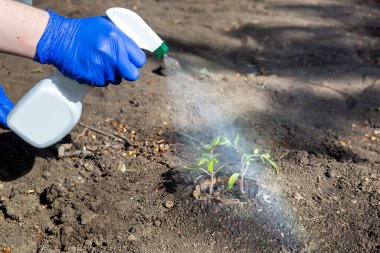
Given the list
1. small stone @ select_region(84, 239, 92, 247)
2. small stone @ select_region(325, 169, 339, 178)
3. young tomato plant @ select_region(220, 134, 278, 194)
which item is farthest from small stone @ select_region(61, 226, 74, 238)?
small stone @ select_region(325, 169, 339, 178)

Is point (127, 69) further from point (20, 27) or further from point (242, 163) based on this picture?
point (242, 163)

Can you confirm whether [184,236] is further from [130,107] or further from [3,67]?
[3,67]

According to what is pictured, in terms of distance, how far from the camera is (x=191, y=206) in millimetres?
2340

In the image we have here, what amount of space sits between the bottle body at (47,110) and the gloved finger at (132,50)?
0.29 meters

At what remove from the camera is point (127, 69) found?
227 centimetres

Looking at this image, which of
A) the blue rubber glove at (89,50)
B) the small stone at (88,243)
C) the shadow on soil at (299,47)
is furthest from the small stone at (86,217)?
the shadow on soil at (299,47)

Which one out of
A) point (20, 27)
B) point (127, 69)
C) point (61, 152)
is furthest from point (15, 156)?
point (127, 69)

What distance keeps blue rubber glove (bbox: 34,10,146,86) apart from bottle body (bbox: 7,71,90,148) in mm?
66

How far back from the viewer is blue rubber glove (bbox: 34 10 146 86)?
2217 millimetres

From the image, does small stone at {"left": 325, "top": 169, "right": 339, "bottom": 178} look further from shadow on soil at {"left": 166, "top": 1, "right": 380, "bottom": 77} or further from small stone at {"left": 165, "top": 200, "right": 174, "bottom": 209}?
shadow on soil at {"left": 166, "top": 1, "right": 380, "bottom": 77}

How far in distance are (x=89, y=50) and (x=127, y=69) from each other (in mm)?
190

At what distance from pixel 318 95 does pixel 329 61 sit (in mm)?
652

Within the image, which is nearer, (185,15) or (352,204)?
(352,204)

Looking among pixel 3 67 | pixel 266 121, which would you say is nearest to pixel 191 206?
pixel 266 121
